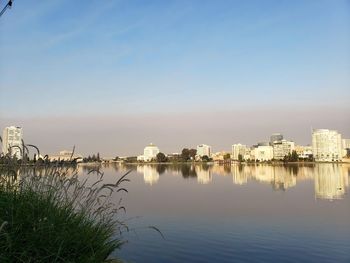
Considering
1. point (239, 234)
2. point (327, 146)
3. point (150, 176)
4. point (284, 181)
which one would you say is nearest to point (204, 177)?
point (150, 176)

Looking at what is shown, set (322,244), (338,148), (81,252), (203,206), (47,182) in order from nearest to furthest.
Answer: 1. (81,252)
2. (47,182)
3. (322,244)
4. (203,206)
5. (338,148)

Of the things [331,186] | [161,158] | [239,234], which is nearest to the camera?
[239,234]

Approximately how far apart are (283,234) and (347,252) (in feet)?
8.32

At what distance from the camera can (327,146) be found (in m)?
174

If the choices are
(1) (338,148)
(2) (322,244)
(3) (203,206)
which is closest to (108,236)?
(2) (322,244)

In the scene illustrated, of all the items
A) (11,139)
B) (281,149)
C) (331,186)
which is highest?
(281,149)

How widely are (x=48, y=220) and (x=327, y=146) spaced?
18461cm

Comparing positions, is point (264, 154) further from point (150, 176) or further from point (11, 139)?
point (11, 139)

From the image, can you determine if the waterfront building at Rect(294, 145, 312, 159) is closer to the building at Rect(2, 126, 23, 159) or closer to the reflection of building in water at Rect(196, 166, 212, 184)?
the reflection of building in water at Rect(196, 166, 212, 184)

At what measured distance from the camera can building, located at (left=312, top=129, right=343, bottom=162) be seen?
6836 inches

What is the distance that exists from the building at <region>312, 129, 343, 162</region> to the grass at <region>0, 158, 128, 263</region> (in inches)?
7113

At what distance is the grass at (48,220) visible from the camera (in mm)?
3532

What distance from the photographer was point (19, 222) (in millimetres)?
3705

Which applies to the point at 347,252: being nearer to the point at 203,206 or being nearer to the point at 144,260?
the point at 144,260
